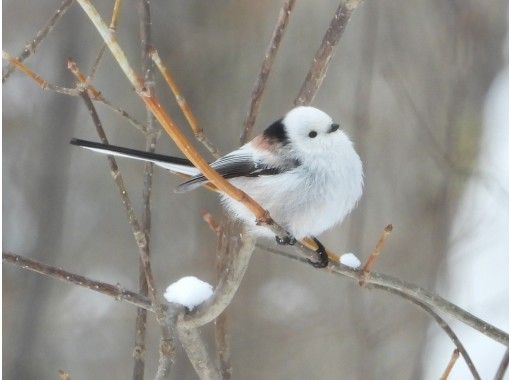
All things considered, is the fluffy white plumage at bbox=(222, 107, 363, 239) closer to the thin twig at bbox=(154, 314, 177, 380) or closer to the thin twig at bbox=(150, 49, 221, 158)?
the thin twig at bbox=(150, 49, 221, 158)

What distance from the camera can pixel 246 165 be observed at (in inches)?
48.6

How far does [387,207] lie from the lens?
8.05ft

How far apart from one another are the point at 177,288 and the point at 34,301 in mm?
1691

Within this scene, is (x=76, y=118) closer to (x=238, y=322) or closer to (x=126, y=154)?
(x=238, y=322)

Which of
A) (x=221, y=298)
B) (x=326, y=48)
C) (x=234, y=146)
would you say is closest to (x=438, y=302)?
(x=221, y=298)

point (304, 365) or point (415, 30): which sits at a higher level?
point (415, 30)

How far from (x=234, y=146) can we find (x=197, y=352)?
4.75ft

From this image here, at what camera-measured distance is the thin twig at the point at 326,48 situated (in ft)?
3.31

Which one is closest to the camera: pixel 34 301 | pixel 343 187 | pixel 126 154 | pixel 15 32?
pixel 126 154

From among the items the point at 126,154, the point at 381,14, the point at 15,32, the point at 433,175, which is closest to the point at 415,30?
the point at 381,14

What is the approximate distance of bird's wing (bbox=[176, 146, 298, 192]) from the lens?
4.03ft

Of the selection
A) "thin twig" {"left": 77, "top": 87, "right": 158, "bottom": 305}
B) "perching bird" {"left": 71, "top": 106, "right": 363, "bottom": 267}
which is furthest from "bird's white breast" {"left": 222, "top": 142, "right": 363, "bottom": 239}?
"thin twig" {"left": 77, "top": 87, "right": 158, "bottom": 305}

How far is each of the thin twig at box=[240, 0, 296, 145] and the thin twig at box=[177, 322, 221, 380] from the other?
1.26ft

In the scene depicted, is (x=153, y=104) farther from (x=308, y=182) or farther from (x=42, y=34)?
(x=308, y=182)
